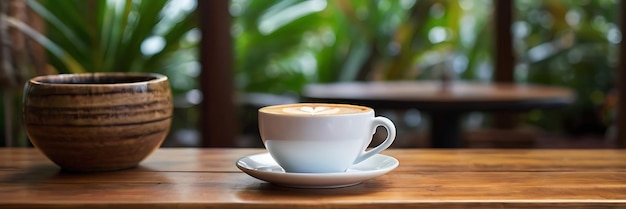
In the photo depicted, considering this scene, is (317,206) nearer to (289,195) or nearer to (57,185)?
(289,195)

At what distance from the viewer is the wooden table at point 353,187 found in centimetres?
86

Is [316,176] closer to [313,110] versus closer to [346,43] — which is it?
[313,110]

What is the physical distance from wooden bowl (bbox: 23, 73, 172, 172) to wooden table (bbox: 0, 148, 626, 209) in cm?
3

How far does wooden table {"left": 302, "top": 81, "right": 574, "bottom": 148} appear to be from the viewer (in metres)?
2.34

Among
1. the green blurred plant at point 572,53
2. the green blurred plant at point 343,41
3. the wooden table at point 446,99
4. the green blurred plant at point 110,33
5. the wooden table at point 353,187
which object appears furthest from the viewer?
the green blurred plant at point 572,53

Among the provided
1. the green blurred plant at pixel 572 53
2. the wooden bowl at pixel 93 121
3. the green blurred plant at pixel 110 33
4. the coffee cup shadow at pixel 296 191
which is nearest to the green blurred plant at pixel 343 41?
the green blurred plant at pixel 572 53

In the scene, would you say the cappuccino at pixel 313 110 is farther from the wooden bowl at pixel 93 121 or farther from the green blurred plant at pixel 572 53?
the green blurred plant at pixel 572 53

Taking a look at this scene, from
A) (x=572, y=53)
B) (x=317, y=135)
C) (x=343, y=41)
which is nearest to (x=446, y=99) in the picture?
(x=317, y=135)

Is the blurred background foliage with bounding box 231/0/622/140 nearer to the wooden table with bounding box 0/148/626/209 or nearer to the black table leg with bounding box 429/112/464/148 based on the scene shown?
the black table leg with bounding box 429/112/464/148

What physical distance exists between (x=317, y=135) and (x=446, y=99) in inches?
58.5

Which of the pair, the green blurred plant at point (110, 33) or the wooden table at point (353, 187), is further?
the green blurred plant at point (110, 33)

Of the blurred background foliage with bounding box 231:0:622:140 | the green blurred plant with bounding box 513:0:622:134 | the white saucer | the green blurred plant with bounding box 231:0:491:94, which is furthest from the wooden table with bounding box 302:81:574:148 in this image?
the green blurred plant with bounding box 513:0:622:134

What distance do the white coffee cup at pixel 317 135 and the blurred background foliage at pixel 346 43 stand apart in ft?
6.40

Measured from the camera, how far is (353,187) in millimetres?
937
